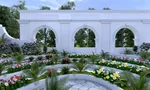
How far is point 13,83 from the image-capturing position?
5.48m

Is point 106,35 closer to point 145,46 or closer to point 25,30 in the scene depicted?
point 145,46

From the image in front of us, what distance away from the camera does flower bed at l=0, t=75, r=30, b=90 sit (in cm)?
526

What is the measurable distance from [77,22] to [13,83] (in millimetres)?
11475

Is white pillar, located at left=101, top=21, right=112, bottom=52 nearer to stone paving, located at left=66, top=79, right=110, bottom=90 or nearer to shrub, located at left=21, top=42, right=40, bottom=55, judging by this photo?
shrub, located at left=21, top=42, right=40, bottom=55

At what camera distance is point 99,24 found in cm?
1609

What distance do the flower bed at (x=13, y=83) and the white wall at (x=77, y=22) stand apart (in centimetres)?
1015

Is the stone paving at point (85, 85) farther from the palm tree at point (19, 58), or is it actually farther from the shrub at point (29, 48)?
the shrub at point (29, 48)

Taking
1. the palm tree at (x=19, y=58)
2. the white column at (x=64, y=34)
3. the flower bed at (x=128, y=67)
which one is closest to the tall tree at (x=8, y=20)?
the white column at (x=64, y=34)


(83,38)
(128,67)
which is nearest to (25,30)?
(83,38)

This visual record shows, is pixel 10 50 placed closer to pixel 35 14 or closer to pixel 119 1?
pixel 35 14

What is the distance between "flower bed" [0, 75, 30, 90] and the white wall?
10145 millimetres

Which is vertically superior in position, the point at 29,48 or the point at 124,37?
the point at 124,37

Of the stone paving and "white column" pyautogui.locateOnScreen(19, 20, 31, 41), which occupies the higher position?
"white column" pyautogui.locateOnScreen(19, 20, 31, 41)

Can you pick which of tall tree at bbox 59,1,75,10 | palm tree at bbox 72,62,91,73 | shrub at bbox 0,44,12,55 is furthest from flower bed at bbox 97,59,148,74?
tall tree at bbox 59,1,75,10
